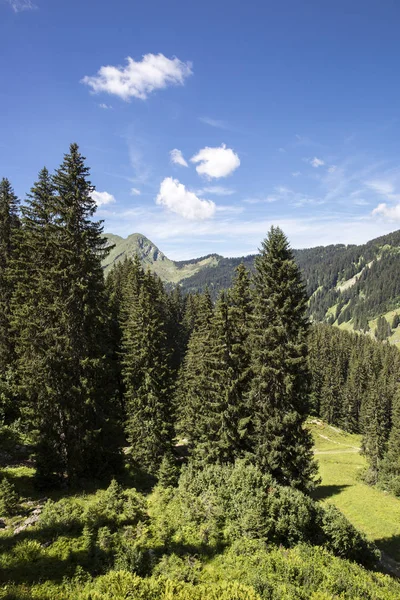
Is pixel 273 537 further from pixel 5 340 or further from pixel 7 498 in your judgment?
pixel 5 340

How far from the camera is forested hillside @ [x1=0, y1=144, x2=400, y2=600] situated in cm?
1077

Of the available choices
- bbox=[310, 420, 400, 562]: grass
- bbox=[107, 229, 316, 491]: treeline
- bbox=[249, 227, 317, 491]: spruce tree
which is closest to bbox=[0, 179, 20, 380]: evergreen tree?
bbox=[107, 229, 316, 491]: treeline

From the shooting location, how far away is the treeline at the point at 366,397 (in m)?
47.4

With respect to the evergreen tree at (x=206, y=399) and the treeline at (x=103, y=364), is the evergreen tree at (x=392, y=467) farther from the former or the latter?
the treeline at (x=103, y=364)

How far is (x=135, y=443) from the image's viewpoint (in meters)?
26.3

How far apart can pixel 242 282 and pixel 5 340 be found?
22.5 meters

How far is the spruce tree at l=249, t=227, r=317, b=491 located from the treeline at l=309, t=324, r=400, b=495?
1699 centimetres

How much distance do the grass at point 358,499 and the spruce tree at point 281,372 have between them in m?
11.8

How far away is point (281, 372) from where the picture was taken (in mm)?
19953

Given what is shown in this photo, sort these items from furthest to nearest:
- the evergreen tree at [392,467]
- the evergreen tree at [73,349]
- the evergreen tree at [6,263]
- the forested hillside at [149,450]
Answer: the evergreen tree at [392,467], the evergreen tree at [6,263], the evergreen tree at [73,349], the forested hillside at [149,450]

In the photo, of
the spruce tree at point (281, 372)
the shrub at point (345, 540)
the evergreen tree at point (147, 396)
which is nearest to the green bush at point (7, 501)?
the evergreen tree at point (147, 396)

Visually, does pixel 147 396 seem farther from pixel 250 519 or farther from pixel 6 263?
pixel 6 263

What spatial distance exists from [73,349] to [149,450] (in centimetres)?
1122

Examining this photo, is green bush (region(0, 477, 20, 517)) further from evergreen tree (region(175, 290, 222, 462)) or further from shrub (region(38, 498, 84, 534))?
evergreen tree (region(175, 290, 222, 462))
